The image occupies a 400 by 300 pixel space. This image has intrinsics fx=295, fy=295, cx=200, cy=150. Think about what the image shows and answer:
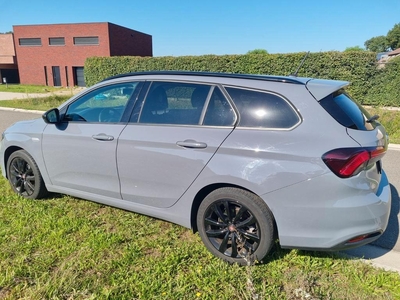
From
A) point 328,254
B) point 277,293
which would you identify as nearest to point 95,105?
point 277,293

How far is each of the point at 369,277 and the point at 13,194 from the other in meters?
4.35

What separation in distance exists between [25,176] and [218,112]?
9.44ft

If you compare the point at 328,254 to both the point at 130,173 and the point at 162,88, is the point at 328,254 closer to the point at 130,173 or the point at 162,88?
the point at 130,173

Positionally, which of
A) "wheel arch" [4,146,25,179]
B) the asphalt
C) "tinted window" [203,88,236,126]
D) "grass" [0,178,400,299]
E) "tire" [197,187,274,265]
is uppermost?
"tinted window" [203,88,236,126]

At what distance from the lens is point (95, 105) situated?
355 cm

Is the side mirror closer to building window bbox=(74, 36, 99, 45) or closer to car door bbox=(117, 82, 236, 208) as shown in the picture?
car door bbox=(117, 82, 236, 208)

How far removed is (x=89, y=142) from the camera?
3.22 m

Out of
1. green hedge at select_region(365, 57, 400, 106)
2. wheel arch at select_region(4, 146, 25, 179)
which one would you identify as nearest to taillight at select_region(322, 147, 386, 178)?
wheel arch at select_region(4, 146, 25, 179)

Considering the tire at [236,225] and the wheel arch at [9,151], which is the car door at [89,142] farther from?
the tire at [236,225]

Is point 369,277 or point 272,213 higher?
point 272,213

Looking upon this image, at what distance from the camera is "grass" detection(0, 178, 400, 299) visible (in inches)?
90.9

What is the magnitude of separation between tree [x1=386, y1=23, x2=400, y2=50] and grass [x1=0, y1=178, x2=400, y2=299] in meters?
94.5

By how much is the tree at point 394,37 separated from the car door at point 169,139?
310 ft

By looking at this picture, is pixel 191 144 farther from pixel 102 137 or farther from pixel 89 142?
pixel 89 142
